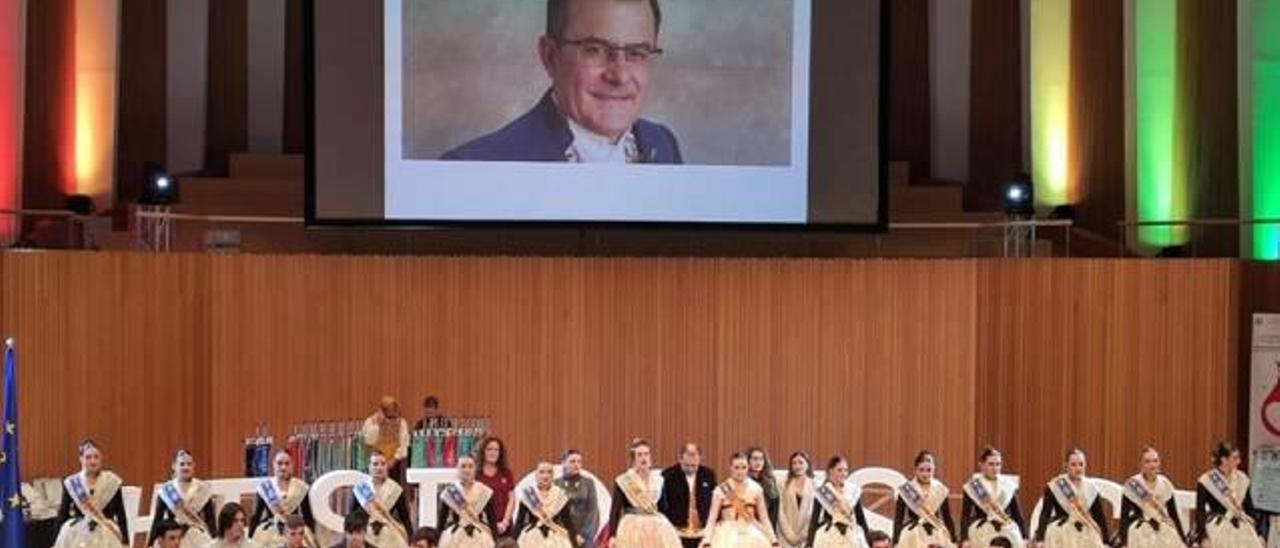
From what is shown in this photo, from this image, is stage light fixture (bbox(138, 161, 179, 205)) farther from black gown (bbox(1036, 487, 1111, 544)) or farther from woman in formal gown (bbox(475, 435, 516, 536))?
black gown (bbox(1036, 487, 1111, 544))

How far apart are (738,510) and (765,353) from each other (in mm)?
3132

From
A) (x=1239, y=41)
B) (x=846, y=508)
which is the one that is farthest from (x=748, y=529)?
(x=1239, y=41)

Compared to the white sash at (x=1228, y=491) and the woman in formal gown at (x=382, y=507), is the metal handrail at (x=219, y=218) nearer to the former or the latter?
the woman in formal gown at (x=382, y=507)

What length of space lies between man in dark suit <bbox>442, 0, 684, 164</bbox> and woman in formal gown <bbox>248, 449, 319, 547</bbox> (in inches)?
160

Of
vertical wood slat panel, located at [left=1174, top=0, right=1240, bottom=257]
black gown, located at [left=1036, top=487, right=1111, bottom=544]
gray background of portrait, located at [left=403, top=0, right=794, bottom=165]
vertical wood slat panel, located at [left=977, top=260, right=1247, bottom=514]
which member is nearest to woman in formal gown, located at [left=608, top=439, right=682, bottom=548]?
black gown, located at [left=1036, top=487, right=1111, bottom=544]

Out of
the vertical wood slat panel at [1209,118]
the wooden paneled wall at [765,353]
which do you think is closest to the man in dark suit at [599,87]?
the wooden paneled wall at [765,353]

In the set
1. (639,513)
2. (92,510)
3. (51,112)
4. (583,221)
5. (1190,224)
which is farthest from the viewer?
(51,112)

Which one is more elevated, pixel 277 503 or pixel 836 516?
pixel 277 503

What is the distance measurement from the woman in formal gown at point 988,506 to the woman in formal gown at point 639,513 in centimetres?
210

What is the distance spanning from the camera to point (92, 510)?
10688 millimetres

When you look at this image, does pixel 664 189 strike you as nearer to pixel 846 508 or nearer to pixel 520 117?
pixel 520 117

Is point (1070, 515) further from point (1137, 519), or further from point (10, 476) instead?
point (10, 476)

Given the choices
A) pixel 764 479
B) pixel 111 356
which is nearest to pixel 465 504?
pixel 764 479

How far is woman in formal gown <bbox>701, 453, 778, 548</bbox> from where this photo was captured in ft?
35.8
